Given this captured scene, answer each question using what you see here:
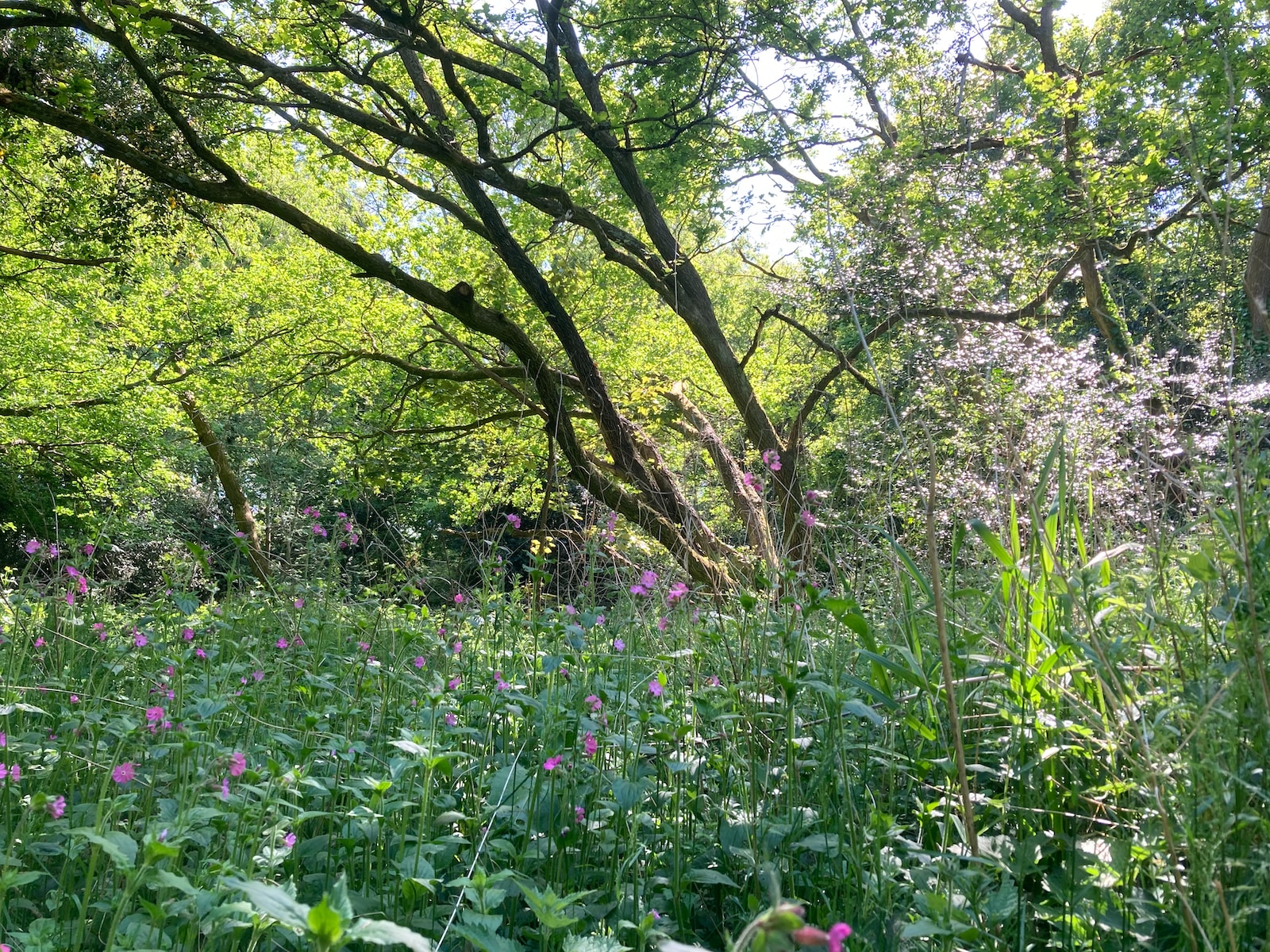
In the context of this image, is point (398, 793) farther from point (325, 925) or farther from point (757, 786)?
point (325, 925)

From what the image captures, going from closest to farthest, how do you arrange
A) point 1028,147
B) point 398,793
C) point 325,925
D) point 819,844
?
point 325,925, point 819,844, point 398,793, point 1028,147

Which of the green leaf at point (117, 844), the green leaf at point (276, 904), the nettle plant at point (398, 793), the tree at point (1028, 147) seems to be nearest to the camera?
the green leaf at point (276, 904)

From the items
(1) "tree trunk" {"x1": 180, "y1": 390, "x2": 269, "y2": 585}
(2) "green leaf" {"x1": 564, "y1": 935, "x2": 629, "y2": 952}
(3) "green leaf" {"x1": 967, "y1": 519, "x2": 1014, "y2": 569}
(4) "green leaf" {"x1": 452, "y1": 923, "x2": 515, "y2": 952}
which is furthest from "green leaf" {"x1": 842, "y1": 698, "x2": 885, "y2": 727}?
(1) "tree trunk" {"x1": 180, "y1": 390, "x2": 269, "y2": 585}

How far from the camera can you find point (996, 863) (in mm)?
1390

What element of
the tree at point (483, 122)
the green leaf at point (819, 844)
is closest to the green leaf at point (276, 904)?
the green leaf at point (819, 844)

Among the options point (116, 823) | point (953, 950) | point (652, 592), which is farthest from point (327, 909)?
point (652, 592)

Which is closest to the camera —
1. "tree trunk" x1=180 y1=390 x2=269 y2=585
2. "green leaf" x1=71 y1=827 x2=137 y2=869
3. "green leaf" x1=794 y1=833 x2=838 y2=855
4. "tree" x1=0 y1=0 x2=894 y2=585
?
"green leaf" x1=71 y1=827 x2=137 y2=869

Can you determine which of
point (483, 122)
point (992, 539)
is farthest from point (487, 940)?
point (483, 122)

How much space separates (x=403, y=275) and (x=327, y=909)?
7.30m

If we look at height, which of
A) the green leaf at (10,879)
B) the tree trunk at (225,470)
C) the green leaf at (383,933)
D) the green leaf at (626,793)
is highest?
the tree trunk at (225,470)

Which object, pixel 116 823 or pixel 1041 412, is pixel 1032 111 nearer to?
pixel 1041 412

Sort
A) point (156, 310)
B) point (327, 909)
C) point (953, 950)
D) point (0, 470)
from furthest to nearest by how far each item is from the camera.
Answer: point (156, 310) < point (0, 470) < point (953, 950) < point (327, 909)

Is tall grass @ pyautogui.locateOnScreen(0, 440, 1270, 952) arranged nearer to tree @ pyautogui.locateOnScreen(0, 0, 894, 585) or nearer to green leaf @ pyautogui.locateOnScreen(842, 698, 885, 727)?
green leaf @ pyautogui.locateOnScreen(842, 698, 885, 727)

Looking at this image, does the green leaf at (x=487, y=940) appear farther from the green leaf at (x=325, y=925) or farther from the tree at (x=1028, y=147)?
the tree at (x=1028, y=147)
